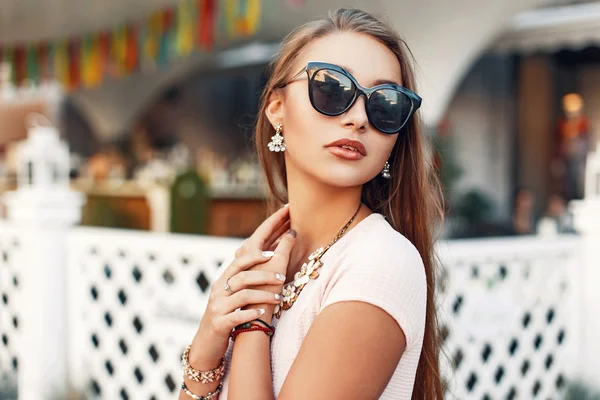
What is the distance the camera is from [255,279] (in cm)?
91

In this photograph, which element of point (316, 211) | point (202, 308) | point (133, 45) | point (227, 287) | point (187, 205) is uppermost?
point (133, 45)

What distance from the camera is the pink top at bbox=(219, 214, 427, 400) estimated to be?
2.69ft

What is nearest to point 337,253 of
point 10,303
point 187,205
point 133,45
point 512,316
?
point 512,316

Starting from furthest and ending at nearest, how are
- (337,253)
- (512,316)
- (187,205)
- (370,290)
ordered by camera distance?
(187,205) → (512,316) → (337,253) → (370,290)

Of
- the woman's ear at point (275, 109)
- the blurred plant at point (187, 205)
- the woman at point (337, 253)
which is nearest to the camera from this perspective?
the woman at point (337, 253)

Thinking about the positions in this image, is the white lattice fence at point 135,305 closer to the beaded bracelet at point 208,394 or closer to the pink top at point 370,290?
the beaded bracelet at point 208,394

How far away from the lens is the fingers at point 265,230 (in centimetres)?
100

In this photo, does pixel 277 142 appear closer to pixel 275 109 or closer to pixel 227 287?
pixel 275 109

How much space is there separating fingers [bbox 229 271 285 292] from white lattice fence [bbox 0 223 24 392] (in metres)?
2.97

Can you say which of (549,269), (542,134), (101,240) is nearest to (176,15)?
(101,240)

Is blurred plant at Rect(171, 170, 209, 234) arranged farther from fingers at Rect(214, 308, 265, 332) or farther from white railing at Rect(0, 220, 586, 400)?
fingers at Rect(214, 308, 265, 332)

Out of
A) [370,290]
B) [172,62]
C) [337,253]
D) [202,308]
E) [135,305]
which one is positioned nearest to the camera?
[370,290]

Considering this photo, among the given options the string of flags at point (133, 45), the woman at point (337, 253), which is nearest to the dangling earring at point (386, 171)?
the woman at point (337, 253)

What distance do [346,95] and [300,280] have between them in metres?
0.27
